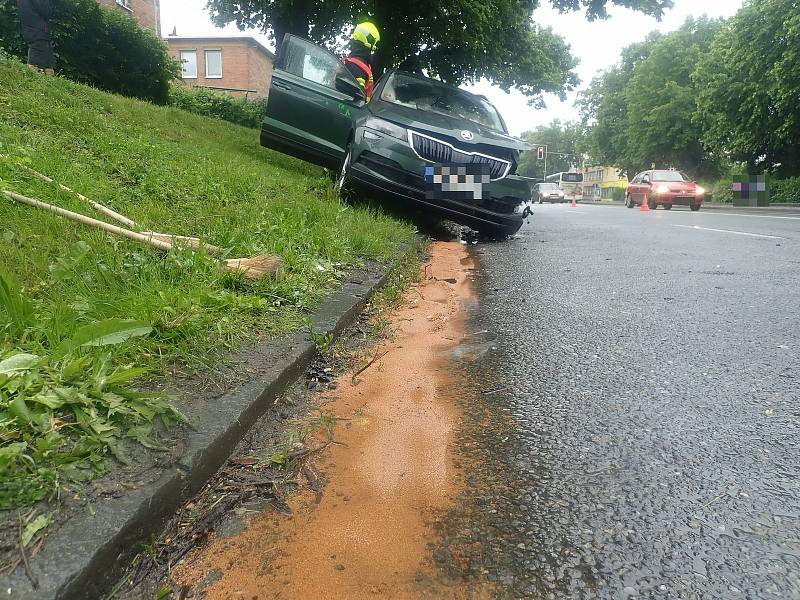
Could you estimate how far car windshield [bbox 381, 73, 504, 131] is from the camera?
709 centimetres

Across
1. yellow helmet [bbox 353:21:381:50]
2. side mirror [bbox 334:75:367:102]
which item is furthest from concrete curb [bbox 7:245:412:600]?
yellow helmet [bbox 353:21:381:50]

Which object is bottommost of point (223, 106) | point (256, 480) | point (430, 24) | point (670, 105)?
point (256, 480)

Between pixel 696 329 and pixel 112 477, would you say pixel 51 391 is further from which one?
pixel 696 329

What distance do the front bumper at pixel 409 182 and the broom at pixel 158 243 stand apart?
3.12 m

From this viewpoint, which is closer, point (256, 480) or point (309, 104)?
point (256, 480)

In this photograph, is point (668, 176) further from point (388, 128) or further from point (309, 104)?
point (388, 128)

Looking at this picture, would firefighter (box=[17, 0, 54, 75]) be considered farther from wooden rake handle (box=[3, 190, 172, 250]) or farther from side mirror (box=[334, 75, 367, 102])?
wooden rake handle (box=[3, 190, 172, 250])

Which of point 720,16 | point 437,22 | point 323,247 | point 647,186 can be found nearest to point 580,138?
point 720,16

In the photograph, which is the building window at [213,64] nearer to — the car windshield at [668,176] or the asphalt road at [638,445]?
the car windshield at [668,176]

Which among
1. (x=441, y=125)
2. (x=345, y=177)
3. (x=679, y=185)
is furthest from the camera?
(x=679, y=185)

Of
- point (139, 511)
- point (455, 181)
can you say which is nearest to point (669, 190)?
point (455, 181)

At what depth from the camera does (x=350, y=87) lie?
6.98 metres

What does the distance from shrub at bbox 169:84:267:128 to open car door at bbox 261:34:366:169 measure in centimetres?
661

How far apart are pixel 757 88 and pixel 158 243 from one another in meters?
28.7
